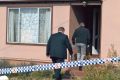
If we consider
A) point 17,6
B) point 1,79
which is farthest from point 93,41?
point 1,79

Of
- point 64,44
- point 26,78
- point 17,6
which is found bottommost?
point 26,78

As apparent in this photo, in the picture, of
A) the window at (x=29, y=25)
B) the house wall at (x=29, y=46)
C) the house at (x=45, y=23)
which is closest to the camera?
the house at (x=45, y=23)

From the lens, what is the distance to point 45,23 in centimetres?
2109

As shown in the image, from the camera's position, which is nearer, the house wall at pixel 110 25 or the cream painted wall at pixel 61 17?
the house wall at pixel 110 25

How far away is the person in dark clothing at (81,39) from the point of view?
18812mm

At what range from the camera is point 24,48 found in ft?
69.9

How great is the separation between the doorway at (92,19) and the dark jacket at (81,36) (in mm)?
1678

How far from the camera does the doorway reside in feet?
68.3

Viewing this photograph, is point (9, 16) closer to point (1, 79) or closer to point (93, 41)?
point (93, 41)

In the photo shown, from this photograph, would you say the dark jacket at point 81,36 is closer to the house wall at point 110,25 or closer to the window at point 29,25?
the house wall at point 110,25

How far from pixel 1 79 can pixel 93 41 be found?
10.1 metres

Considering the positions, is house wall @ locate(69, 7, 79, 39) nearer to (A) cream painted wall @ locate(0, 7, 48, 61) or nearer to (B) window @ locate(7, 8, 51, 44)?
(B) window @ locate(7, 8, 51, 44)

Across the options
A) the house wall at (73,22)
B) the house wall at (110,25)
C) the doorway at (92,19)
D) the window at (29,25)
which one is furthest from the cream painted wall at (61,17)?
the house wall at (110,25)

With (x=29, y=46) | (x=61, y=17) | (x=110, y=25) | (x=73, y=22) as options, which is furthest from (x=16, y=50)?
(x=110, y=25)
